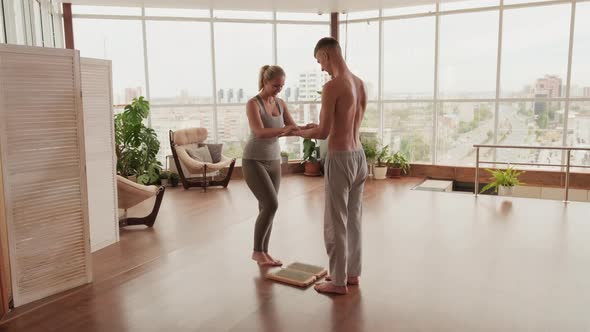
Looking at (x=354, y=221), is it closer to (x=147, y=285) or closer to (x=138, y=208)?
(x=147, y=285)

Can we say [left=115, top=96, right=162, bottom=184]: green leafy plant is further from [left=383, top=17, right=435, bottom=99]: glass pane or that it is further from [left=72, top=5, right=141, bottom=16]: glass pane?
[left=383, top=17, right=435, bottom=99]: glass pane

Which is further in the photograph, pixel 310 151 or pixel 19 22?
pixel 310 151

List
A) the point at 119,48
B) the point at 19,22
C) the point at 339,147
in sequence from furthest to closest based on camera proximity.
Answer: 1. the point at 119,48
2. the point at 19,22
3. the point at 339,147

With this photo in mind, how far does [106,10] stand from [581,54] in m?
8.26

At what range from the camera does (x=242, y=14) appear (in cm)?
900

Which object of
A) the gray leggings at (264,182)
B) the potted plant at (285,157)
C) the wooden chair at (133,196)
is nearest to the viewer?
the gray leggings at (264,182)

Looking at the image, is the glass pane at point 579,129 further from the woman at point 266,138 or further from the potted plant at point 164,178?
the potted plant at point 164,178

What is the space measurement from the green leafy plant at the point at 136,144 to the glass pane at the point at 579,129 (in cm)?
726

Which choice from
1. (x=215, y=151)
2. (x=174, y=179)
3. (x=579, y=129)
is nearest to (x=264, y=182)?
(x=215, y=151)

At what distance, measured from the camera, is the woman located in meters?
3.45

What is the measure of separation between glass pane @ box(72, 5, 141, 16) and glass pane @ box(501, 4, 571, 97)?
666 centimetres

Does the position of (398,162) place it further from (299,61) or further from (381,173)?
(299,61)

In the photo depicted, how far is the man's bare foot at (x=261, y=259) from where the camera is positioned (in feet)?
12.4

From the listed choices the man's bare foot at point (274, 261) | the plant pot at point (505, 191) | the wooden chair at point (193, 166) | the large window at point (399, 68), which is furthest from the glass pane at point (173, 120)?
the man's bare foot at point (274, 261)
